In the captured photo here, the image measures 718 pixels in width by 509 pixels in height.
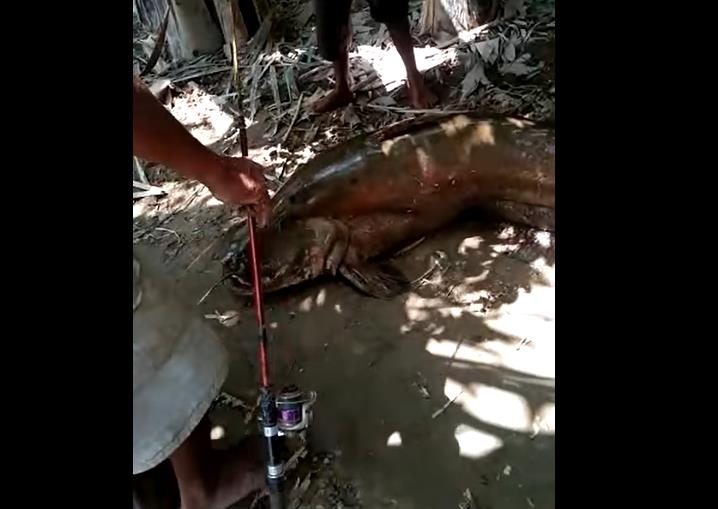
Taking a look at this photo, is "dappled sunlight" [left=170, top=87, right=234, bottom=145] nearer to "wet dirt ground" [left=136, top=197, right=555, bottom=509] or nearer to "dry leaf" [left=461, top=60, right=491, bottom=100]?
"wet dirt ground" [left=136, top=197, right=555, bottom=509]

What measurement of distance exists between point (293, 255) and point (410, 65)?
1671 millimetres

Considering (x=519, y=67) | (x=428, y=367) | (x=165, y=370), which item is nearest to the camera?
(x=165, y=370)

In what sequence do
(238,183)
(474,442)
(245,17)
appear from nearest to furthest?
(238,183) < (474,442) < (245,17)

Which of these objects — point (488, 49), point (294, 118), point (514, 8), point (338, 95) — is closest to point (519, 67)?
point (488, 49)

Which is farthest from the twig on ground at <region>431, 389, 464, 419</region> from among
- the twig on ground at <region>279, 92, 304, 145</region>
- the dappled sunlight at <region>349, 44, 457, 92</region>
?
the dappled sunlight at <region>349, 44, 457, 92</region>

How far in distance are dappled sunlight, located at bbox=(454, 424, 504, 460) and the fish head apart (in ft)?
3.72

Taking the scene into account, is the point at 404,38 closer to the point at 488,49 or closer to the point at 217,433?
the point at 488,49

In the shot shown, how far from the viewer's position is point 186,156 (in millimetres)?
1818

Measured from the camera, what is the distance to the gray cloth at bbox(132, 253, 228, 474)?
1832 millimetres
